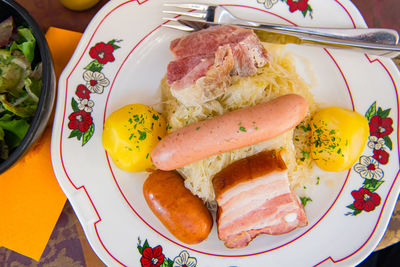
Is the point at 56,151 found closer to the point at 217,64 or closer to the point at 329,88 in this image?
the point at 217,64

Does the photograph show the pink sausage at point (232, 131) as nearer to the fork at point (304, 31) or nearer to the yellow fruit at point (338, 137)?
the yellow fruit at point (338, 137)

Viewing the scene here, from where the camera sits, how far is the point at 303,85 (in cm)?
224

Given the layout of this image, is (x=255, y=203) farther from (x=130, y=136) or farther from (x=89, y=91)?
(x=89, y=91)

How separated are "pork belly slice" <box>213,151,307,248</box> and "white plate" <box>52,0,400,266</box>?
0.20m

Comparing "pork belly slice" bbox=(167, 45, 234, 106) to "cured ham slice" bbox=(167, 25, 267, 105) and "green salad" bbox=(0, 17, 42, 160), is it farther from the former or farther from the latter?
"green salad" bbox=(0, 17, 42, 160)

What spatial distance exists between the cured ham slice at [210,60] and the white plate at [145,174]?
30cm

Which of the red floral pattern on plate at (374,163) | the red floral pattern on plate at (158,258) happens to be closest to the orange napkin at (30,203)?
the red floral pattern on plate at (158,258)

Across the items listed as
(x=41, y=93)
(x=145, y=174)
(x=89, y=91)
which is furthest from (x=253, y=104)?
(x=41, y=93)

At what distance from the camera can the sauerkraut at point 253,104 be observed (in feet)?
6.87

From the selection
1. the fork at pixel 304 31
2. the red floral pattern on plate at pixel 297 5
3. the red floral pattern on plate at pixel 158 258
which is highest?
the red floral pattern on plate at pixel 297 5

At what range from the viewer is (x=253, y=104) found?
2.10 metres

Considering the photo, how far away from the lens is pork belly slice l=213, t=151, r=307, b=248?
1.90 m

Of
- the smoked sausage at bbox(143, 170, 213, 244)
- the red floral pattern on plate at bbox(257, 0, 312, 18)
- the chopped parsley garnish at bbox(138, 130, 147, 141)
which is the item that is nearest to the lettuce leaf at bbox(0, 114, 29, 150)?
the chopped parsley garnish at bbox(138, 130, 147, 141)

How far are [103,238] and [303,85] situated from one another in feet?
6.17
